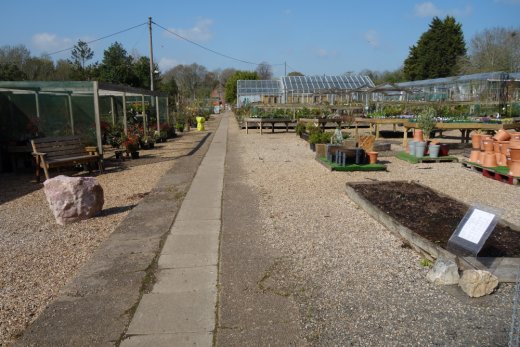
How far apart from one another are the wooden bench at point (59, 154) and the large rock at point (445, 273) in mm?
8063

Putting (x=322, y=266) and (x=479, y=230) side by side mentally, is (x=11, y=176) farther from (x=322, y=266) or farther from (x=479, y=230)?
(x=479, y=230)

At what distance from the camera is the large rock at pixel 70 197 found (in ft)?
19.3

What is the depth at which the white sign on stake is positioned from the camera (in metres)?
3.88

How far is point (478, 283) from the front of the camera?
3615 millimetres

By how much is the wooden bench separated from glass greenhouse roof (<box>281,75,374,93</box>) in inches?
1246

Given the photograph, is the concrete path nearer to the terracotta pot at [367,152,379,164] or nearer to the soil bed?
the soil bed

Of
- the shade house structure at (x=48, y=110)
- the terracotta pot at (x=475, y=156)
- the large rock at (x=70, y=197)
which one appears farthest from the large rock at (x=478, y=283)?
the shade house structure at (x=48, y=110)

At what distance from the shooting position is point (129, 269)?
429 cm

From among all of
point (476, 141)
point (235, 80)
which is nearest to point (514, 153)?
point (476, 141)

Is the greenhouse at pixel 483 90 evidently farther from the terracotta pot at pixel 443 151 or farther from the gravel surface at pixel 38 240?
the gravel surface at pixel 38 240

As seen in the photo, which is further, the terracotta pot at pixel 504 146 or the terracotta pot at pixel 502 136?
the terracotta pot at pixel 502 136

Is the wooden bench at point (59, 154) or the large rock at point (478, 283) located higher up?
the wooden bench at point (59, 154)

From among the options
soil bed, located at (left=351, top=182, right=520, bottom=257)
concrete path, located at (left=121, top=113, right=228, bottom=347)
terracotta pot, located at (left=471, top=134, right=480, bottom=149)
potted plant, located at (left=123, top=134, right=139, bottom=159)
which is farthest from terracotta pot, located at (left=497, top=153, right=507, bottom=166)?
potted plant, located at (left=123, top=134, right=139, bottom=159)

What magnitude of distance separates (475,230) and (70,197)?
520cm
